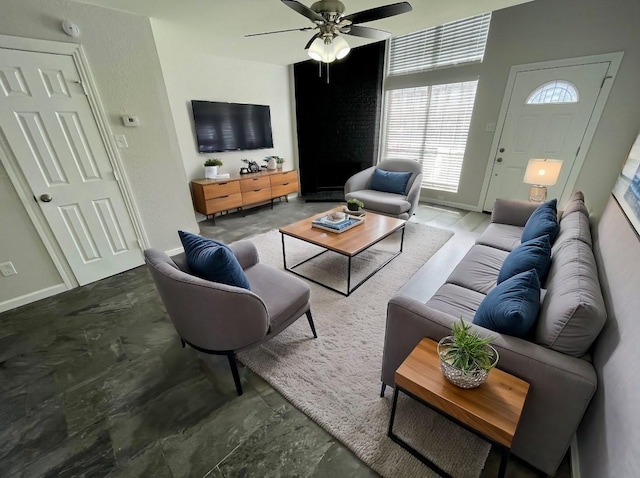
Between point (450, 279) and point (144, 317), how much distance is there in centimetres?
238

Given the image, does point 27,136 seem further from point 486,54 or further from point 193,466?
point 486,54

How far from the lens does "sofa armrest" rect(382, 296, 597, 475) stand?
36.0 inches

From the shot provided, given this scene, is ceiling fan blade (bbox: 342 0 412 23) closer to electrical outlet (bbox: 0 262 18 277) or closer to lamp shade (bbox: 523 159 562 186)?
lamp shade (bbox: 523 159 562 186)

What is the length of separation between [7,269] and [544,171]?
5.07 m

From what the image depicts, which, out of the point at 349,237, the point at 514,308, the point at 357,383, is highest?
the point at 514,308

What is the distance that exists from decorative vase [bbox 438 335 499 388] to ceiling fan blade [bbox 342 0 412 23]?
6.90 ft

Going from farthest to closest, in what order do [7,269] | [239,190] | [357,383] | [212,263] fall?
[239,190] → [7,269] → [357,383] → [212,263]

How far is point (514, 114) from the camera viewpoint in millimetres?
3691

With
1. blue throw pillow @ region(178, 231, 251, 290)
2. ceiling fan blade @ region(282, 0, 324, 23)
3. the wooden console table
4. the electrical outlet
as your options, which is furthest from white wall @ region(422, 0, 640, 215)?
the electrical outlet

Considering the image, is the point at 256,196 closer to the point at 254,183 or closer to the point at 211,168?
the point at 254,183

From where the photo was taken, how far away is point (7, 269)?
2.17 m

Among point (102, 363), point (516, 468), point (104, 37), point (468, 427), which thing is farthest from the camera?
point (104, 37)

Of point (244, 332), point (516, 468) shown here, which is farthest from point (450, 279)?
point (244, 332)

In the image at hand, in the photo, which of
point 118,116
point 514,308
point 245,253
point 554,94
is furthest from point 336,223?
point 554,94
